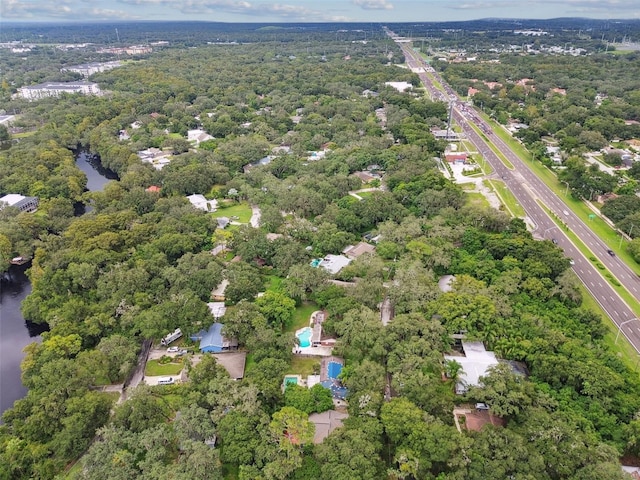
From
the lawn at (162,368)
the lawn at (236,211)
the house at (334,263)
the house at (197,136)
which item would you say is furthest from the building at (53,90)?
the lawn at (162,368)

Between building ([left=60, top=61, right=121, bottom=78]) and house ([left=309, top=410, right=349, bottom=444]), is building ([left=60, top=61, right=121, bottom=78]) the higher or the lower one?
the lower one

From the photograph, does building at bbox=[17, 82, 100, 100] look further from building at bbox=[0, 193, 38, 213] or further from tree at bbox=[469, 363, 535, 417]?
tree at bbox=[469, 363, 535, 417]

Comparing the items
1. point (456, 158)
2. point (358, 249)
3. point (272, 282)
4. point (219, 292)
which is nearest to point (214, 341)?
point (219, 292)

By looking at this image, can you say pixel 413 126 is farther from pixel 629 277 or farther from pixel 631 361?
pixel 631 361

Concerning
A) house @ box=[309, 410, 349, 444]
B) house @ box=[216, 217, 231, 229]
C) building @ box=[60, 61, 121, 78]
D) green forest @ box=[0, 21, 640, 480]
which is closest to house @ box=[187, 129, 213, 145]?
green forest @ box=[0, 21, 640, 480]

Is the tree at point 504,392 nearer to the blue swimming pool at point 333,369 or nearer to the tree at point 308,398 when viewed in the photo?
the blue swimming pool at point 333,369

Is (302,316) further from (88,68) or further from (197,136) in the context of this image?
(88,68)
